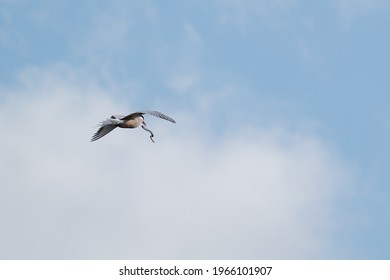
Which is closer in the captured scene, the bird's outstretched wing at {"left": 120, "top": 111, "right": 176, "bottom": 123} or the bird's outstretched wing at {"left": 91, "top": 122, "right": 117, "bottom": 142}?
the bird's outstretched wing at {"left": 120, "top": 111, "right": 176, "bottom": 123}

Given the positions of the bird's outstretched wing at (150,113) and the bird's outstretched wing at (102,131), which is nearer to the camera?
the bird's outstretched wing at (150,113)

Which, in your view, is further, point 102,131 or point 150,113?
point 102,131
